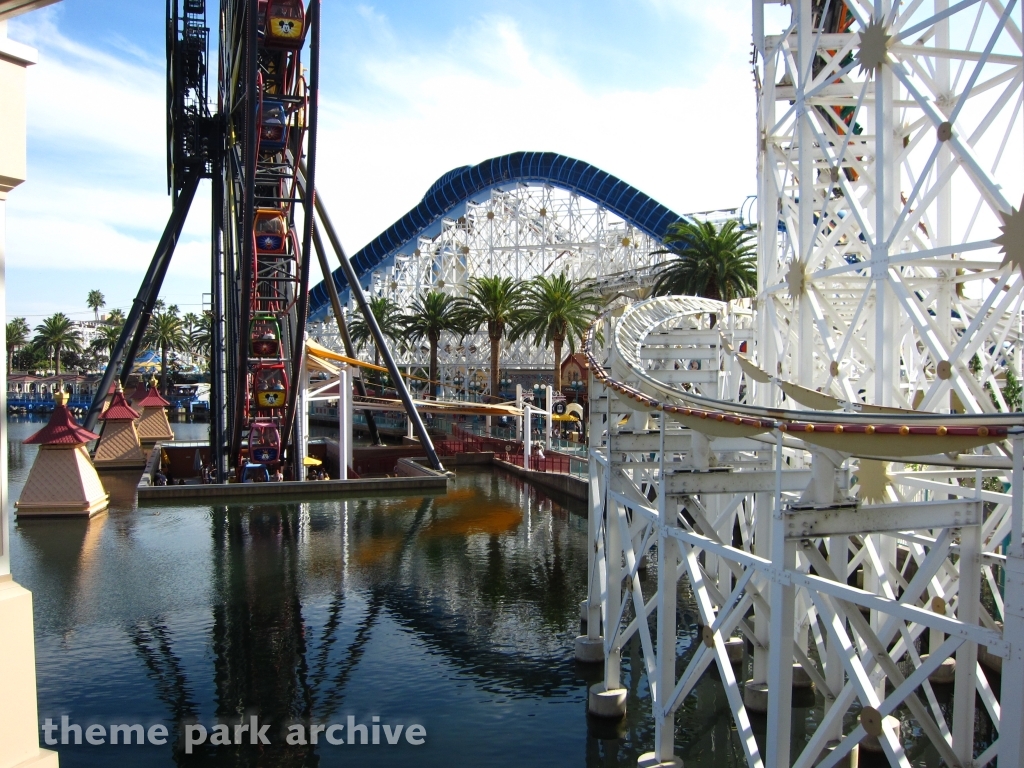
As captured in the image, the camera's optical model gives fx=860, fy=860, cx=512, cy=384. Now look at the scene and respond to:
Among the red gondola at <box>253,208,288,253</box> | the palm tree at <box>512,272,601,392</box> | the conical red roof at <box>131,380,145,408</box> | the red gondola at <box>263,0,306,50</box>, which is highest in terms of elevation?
the red gondola at <box>263,0,306,50</box>

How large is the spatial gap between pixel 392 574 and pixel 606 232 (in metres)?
37.5

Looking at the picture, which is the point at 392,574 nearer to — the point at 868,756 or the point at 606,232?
the point at 868,756

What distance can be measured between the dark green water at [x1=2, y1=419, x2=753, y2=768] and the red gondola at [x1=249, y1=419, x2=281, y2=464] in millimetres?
5445

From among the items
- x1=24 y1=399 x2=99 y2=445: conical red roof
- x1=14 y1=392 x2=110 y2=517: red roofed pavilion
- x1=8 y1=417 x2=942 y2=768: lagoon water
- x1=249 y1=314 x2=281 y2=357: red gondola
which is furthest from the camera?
x1=249 y1=314 x2=281 y2=357: red gondola

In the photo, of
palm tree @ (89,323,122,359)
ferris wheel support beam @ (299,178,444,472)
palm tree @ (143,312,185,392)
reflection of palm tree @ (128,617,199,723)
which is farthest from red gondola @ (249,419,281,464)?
palm tree @ (89,323,122,359)

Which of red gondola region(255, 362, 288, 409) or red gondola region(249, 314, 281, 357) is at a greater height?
red gondola region(249, 314, 281, 357)

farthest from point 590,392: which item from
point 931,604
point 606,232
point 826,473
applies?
point 606,232

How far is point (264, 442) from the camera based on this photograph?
3025 cm

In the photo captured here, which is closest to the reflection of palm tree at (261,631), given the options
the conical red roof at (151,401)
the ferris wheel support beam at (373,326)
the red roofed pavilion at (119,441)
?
the ferris wheel support beam at (373,326)

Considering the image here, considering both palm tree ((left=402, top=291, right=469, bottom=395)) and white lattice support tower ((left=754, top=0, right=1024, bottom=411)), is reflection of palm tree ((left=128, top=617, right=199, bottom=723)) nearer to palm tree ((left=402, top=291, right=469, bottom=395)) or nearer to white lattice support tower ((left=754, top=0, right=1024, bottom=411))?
white lattice support tower ((left=754, top=0, right=1024, bottom=411))

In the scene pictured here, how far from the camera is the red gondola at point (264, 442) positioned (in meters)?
29.9

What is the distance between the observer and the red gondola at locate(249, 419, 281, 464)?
2994cm

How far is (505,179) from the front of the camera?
54250mm

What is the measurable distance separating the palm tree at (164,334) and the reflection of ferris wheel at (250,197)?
52314 millimetres
